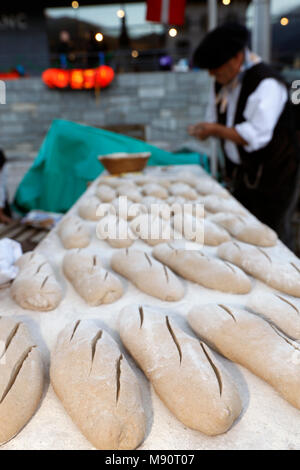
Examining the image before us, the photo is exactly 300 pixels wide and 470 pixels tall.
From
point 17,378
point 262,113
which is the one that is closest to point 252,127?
point 262,113

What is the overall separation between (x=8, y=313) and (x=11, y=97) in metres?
8.47

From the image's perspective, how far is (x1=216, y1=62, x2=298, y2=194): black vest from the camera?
2.15 metres

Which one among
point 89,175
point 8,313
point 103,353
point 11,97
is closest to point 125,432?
point 103,353

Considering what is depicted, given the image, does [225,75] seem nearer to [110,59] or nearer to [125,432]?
[125,432]

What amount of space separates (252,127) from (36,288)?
5.46 feet

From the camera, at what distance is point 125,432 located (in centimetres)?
58

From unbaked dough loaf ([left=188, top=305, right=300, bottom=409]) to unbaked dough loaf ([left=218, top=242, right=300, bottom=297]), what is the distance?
236 millimetres

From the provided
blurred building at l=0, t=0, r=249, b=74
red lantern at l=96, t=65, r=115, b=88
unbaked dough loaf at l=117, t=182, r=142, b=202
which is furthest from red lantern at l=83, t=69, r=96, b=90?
unbaked dough loaf at l=117, t=182, r=142, b=202

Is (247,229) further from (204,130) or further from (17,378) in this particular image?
(204,130)

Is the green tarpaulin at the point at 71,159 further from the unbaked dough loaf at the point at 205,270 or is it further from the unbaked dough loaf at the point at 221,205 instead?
the unbaked dough loaf at the point at 205,270

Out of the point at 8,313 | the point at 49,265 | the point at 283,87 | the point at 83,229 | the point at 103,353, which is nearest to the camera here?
the point at 103,353
